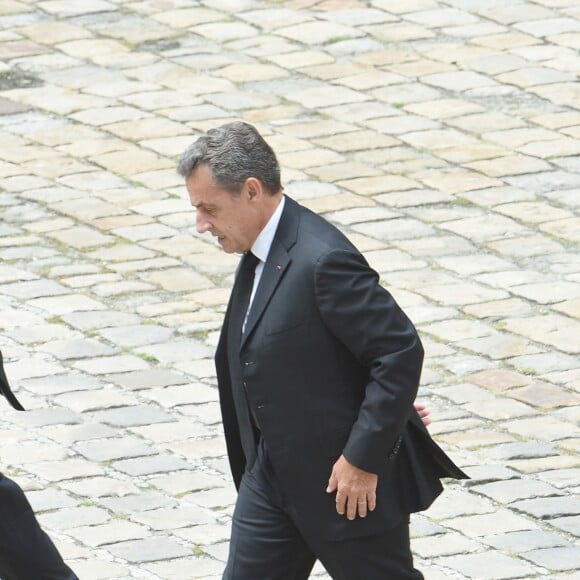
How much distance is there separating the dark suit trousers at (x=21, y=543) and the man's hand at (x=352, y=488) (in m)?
1.25

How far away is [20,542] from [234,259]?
13.7 feet

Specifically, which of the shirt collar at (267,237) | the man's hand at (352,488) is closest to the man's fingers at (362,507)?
the man's hand at (352,488)

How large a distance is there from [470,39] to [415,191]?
267 centimetres

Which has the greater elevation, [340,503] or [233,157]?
[233,157]

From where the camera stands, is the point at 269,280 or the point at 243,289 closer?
the point at 269,280

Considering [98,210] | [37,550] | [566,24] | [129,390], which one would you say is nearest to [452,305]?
[129,390]

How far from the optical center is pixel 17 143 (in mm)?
11016

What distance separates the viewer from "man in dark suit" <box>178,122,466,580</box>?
174 inches

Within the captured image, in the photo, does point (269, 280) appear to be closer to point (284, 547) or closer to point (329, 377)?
point (329, 377)

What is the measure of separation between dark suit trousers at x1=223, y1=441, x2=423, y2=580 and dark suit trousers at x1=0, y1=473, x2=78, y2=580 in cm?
86

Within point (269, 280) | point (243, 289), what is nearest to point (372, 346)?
point (269, 280)

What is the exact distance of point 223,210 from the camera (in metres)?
4.54

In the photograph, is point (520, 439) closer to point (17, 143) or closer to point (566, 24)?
point (17, 143)

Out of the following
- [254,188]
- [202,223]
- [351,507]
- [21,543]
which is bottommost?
[21,543]
